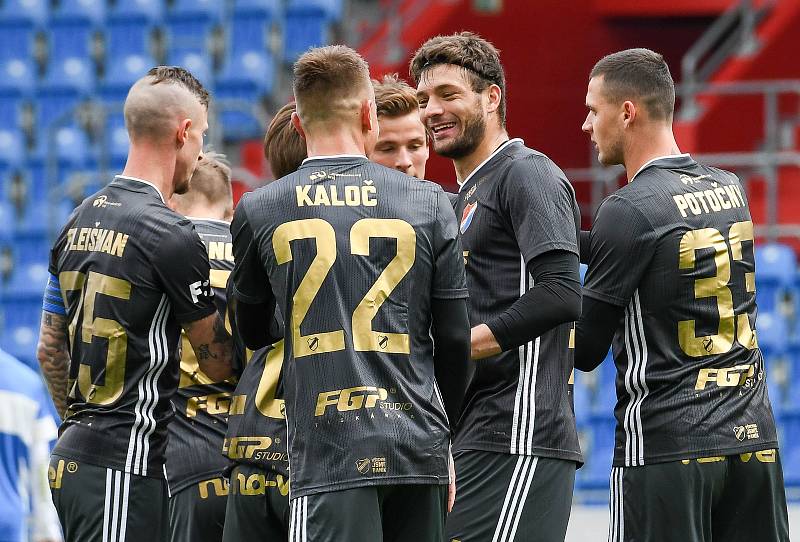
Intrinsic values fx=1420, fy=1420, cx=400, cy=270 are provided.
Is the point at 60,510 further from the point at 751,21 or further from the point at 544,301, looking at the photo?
the point at 751,21

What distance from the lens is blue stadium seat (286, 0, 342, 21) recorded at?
49.6 ft

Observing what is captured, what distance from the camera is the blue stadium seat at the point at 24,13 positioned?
50.3ft

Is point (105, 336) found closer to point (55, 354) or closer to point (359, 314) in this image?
point (55, 354)

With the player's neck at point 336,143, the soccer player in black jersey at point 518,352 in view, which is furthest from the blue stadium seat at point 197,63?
the player's neck at point 336,143

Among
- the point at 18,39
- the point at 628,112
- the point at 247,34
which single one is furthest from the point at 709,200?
the point at 18,39

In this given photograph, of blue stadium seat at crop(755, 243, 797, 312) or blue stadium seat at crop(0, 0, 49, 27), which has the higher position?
blue stadium seat at crop(0, 0, 49, 27)

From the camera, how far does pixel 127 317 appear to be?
5055 mm

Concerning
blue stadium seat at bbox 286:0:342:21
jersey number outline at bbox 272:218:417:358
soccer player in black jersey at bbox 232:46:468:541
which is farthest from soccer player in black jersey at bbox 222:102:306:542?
blue stadium seat at bbox 286:0:342:21

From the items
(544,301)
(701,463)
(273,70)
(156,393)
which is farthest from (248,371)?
(273,70)

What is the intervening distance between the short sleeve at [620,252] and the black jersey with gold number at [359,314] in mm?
884

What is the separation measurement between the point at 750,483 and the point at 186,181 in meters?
2.36

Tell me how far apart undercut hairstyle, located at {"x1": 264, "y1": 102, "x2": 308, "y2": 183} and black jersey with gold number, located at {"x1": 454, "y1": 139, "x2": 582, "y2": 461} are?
0.66 meters

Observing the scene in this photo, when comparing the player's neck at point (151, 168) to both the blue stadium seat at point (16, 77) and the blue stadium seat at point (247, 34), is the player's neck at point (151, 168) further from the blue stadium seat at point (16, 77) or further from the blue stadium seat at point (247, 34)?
the blue stadium seat at point (16, 77)

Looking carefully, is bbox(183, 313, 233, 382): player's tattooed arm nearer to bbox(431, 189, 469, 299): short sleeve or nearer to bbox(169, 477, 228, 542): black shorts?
bbox(169, 477, 228, 542): black shorts
